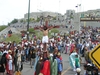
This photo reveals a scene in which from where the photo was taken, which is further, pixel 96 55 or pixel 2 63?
pixel 2 63

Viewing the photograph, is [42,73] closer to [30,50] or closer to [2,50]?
[2,50]

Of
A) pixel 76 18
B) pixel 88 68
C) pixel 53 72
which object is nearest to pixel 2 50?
pixel 53 72

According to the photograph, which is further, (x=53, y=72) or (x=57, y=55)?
(x=57, y=55)

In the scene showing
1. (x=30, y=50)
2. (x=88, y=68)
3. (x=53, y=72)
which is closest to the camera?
(x=88, y=68)

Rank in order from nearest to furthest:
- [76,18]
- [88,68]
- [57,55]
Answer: [88,68], [57,55], [76,18]

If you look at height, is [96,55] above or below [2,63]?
above

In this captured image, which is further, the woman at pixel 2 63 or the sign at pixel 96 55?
the woman at pixel 2 63

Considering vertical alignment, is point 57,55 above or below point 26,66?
above

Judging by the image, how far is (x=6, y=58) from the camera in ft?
50.2

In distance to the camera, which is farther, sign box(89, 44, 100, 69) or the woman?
the woman

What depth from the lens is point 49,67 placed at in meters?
11.0

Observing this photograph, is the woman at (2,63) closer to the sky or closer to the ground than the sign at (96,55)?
closer to the ground

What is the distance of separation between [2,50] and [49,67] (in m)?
5.78

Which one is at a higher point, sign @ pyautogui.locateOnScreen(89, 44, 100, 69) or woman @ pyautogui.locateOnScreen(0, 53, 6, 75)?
sign @ pyautogui.locateOnScreen(89, 44, 100, 69)
